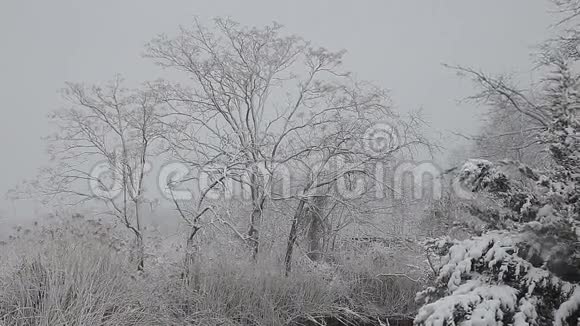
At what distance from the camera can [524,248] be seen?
3230 millimetres

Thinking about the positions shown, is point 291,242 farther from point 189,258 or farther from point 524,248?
point 524,248

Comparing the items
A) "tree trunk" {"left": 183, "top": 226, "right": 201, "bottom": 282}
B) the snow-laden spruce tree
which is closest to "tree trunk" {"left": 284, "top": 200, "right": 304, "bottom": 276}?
"tree trunk" {"left": 183, "top": 226, "right": 201, "bottom": 282}

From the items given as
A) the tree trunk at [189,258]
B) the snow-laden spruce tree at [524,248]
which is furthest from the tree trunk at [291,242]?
the snow-laden spruce tree at [524,248]

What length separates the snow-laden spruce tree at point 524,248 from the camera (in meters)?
2.98

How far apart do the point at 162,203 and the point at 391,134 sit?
5.81 m

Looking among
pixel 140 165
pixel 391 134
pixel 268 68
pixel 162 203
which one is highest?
pixel 268 68

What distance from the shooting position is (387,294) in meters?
A: 8.67

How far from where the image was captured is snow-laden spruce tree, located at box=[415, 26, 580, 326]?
2.98 metres

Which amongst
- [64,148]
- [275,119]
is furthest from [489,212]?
→ [64,148]

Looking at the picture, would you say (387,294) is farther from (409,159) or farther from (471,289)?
(471,289)

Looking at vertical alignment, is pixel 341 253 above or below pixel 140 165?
below

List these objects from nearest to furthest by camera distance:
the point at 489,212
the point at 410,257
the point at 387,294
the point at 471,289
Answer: the point at 471,289, the point at 489,212, the point at 387,294, the point at 410,257

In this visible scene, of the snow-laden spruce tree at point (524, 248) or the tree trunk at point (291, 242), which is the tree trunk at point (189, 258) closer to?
the tree trunk at point (291, 242)

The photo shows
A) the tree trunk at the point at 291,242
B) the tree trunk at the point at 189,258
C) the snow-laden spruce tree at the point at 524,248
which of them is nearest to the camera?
the snow-laden spruce tree at the point at 524,248
